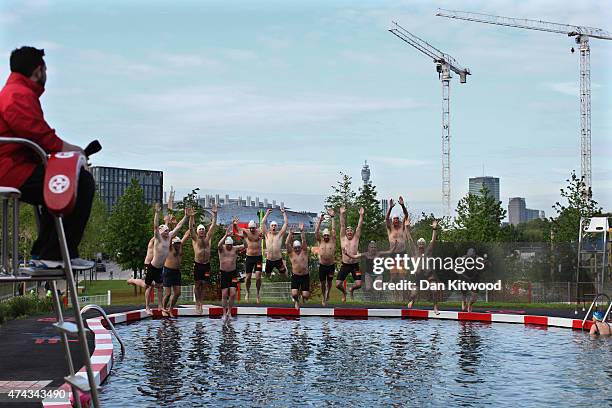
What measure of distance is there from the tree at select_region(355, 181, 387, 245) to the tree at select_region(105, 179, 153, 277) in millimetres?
16598

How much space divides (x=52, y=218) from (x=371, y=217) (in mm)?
35106

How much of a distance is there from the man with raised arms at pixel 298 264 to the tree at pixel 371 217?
13.7 meters

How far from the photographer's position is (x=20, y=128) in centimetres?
431

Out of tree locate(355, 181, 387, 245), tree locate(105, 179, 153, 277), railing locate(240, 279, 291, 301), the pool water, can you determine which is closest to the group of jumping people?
the pool water

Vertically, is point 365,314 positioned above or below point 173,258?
below

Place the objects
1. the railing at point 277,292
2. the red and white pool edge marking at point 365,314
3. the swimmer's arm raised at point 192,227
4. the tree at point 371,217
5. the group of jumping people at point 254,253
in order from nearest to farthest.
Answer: the swimmer's arm raised at point 192,227 < the red and white pool edge marking at point 365,314 < the group of jumping people at point 254,253 < the railing at point 277,292 < the tree at point 371,217

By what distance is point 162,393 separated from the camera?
32.0 ft

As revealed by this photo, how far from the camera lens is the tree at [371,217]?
38156 mm

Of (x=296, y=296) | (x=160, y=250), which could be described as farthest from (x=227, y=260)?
(x=296, y=296)

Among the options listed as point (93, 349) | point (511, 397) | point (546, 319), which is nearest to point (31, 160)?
point (511, 397)

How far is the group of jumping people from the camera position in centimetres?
2053

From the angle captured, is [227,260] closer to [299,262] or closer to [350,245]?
[299,262]

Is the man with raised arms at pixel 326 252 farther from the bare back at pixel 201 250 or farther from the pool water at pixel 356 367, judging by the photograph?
the pool water at pixel 356 367

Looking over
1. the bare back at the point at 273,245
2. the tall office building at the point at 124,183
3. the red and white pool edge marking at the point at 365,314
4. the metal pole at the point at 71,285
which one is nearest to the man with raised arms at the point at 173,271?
the red and white pool edge marking at the point at 365,314
